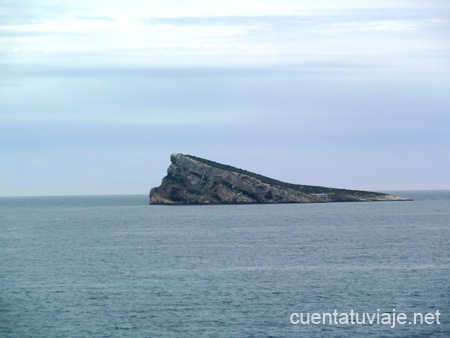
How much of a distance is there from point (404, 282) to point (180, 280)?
19.2m

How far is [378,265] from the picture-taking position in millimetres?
66750

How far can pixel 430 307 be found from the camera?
4750 centimetres

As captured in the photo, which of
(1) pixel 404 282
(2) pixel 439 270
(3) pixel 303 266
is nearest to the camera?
(1) pixel 404 282

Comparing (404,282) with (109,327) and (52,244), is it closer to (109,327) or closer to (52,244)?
(109,327)

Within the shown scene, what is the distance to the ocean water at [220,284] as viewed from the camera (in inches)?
1738

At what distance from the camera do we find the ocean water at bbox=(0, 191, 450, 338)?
1738 inches

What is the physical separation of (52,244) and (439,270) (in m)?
55.5

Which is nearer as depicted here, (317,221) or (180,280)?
(180,280)

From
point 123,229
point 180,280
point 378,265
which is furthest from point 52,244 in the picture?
point 378,265

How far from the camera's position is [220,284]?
2251 inches

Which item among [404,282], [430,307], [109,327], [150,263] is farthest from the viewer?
[150,263]

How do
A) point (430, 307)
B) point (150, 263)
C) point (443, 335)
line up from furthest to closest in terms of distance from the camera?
point (150, 263), point (430, 307), point (443, 335)

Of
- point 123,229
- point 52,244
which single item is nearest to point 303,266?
point 52,244

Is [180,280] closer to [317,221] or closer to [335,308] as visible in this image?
[335,308]
